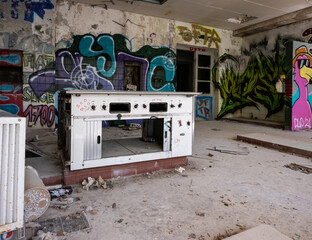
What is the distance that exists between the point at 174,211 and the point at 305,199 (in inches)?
50.1

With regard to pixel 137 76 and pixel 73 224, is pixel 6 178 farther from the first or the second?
pixel 137 76

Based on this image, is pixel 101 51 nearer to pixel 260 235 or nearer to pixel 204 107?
pixel 204 107

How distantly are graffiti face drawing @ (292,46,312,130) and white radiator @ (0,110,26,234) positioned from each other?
646 cm

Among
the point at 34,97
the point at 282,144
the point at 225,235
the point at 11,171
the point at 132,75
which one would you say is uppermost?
the point at 132,75

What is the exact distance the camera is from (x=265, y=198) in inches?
84.8

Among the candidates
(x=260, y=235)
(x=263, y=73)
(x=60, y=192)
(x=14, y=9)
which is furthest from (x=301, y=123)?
(x=14, y=9)

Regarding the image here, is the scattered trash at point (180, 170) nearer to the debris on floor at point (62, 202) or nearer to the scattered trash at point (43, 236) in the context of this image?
the debris on floor at point (62, 202)

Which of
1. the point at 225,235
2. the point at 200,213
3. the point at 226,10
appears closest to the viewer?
the point at 225,235

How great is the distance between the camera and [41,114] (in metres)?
5.63

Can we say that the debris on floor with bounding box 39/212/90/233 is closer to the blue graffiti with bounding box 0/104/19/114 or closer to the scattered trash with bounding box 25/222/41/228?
the scattered trash with bounding box 25/222/41/228

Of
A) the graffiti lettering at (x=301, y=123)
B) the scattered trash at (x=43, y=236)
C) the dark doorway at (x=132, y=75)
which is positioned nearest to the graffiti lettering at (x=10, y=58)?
the dark doorway at (x=132, y=75)

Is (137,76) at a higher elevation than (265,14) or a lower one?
lower

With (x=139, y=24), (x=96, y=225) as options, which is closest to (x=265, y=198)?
(x=96, y=225)

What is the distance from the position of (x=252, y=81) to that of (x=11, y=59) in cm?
757
